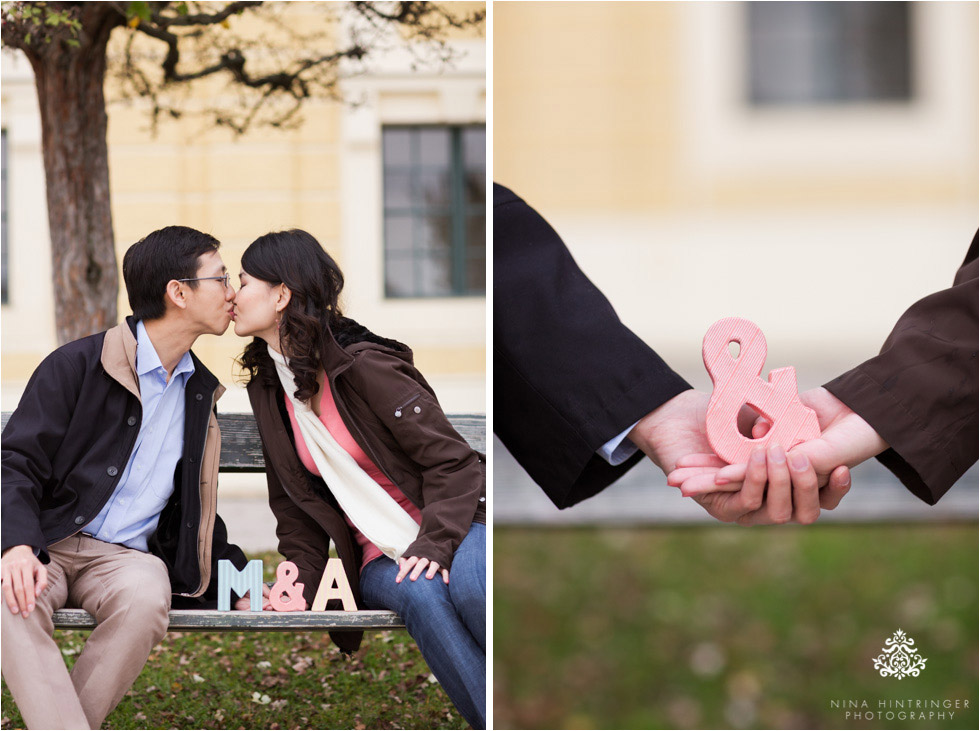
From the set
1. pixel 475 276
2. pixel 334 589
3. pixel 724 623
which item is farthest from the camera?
pixel 724 623

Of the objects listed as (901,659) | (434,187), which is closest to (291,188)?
(434,187)

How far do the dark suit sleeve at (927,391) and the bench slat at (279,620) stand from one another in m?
1.24

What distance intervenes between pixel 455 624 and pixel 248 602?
1.82 feet

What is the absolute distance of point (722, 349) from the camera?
2.77 metres

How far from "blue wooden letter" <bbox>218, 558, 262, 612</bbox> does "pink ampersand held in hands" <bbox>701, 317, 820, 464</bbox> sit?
119cm

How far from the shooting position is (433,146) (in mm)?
3561

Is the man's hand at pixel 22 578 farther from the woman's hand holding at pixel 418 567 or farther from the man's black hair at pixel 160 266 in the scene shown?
the woman's hand holding at pixel 418 567

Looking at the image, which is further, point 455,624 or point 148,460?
point 148,460

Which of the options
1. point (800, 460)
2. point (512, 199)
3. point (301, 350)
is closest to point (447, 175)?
point (512, 199)

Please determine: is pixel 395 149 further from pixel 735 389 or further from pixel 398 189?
pixel 735 389

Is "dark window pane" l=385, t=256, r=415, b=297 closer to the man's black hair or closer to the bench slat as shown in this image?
the man's black hair

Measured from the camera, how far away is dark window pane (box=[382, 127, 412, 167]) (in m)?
3.60

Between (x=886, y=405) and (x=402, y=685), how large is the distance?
1.78 meters

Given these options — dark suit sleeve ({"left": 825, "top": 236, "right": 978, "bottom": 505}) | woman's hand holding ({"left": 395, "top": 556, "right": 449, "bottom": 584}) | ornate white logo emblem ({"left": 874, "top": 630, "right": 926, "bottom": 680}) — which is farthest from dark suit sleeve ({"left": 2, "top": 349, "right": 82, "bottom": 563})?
→ ornate white logo emblem ({"left": 874, "top": 630, "right": 926, "bottom": 680})
